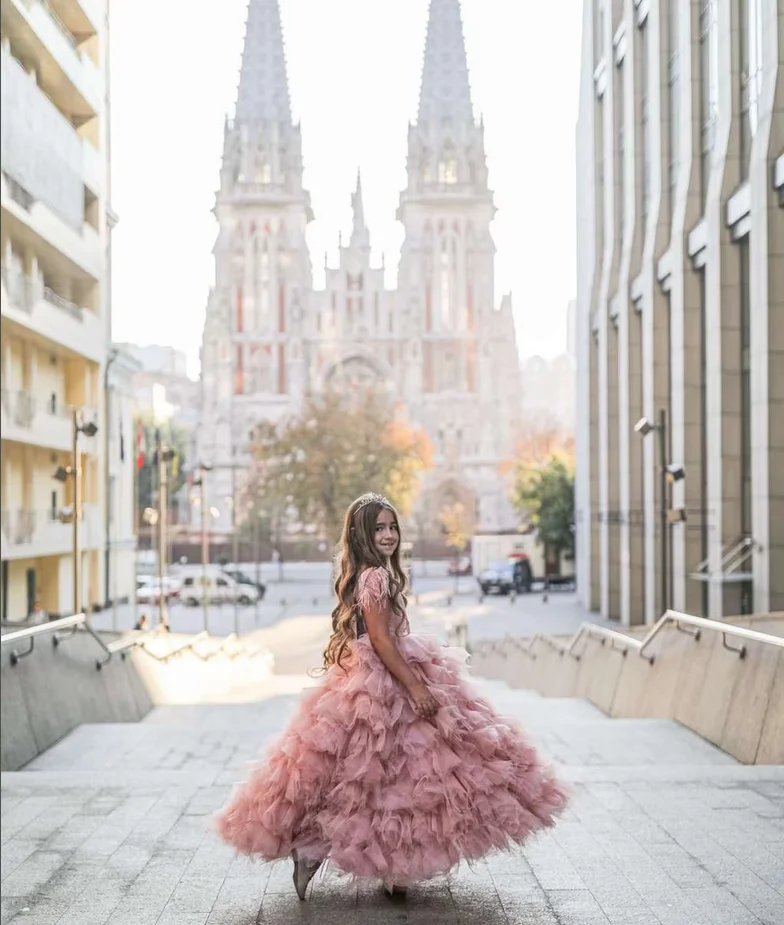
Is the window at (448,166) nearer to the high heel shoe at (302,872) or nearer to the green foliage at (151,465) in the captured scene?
the green foliage at (151,465)

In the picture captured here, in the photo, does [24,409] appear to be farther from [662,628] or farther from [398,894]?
[398,894]

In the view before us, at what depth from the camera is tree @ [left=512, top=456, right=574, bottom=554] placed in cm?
5734

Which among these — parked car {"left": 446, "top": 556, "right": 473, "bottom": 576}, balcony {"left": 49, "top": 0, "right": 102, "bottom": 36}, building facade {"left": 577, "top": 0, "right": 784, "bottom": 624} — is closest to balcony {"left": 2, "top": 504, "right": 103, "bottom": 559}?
balcony {"left": 49, "top": 0, "right": 102, "bottom": 36}

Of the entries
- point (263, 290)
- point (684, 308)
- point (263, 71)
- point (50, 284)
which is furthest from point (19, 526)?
point (263, 71)

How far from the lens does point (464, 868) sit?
18.2 feet

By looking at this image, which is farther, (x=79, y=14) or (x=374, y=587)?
(x=79, y=14)

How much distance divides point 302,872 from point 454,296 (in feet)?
321

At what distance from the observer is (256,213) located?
103m

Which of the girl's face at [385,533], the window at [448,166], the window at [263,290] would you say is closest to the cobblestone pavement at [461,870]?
the girl's face at [385,533]

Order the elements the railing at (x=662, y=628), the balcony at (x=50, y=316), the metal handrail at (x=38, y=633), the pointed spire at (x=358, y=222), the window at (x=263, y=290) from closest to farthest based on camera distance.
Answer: the railing at (x=662, y=628) → the metal handrail at (x=38, y=633) → the balcony at (x=50, y=316) → the window at (x=263, y=290) → the pointed spire at (x=358, y=222)

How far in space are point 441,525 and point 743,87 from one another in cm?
7193

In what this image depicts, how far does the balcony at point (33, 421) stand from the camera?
26859mm

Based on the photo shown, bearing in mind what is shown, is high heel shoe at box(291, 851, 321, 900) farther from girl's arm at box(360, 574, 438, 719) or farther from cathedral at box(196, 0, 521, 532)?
cathedral at box(196, 0, 521, 532)

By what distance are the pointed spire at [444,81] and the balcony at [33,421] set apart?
78.4m
